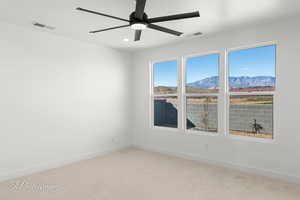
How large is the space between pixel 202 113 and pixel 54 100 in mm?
3078

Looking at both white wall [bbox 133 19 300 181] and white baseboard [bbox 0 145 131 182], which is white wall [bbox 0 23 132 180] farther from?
white wall [bbox 133 19 300 181]

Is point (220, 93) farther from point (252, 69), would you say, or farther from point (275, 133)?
point (275, 133)

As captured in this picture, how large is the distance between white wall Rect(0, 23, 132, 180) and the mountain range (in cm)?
209

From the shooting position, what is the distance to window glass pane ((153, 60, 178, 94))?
4667 millimetres

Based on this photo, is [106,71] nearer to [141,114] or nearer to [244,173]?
[141,114]

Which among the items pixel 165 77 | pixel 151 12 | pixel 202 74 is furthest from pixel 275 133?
pixel 151 12

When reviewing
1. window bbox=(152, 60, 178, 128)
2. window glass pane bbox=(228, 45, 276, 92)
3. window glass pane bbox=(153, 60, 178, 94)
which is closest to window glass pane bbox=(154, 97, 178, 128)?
window bbox=(152, 60, 178, 128)

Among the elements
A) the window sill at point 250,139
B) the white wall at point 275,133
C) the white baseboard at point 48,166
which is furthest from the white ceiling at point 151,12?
the white baseboard at point 48,166

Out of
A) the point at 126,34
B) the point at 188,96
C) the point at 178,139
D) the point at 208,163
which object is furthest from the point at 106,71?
the point at 208,163

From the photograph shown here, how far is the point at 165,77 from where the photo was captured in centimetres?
484

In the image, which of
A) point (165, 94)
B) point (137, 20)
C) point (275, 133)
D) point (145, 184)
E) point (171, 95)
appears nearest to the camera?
point (137, 20)

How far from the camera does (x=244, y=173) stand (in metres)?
3.43

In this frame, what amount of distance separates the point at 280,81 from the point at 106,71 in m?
3.57

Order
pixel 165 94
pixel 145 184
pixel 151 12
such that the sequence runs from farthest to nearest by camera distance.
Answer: pixel 165 94 < pixel 145 184 < pixel 151 12
